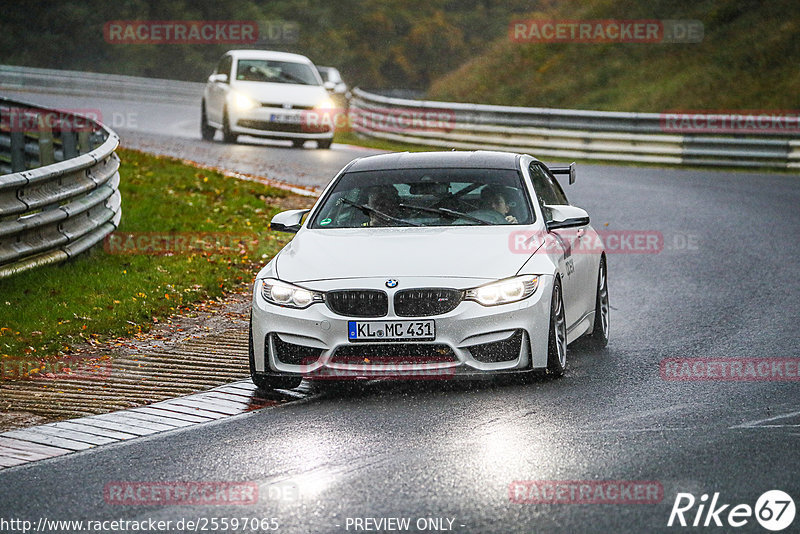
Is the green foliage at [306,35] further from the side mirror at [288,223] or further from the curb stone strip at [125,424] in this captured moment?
the curb stone strip at [125,424]

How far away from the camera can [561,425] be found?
24.5 ft

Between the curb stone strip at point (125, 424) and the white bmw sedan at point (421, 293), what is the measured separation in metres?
0.28

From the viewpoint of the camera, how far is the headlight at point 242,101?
89.0ft

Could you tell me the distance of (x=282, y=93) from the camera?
1075 inches

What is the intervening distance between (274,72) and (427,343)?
2076 cm

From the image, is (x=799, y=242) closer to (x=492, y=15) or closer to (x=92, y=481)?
(x=92, y=481)

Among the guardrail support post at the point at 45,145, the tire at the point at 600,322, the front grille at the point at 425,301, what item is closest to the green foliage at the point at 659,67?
the guardrail support post at the point at 45,145

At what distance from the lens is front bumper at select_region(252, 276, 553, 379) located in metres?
8.31

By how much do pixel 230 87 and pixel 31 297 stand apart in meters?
16.3

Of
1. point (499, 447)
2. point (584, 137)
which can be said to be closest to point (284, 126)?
→ point (584, 137)

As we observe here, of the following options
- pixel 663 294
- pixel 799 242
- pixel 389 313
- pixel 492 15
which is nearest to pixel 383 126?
pixel 799 242

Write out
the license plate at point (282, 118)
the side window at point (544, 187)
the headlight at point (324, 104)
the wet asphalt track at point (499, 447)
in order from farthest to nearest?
1. the headlight at point (324, 104)
2. the license plate at point (282, 118)
3. the side window at point (544, 187)
4. the wet asphalt track at point (499, 447)

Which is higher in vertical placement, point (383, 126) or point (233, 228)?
point (233, 228)

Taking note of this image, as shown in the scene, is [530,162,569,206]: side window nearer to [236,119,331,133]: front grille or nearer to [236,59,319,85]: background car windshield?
[236,119,331,133]: front grille
